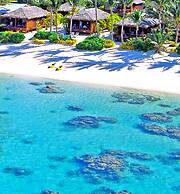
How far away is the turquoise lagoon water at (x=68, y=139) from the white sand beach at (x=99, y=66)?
243cm

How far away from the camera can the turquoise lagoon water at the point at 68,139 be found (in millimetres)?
32438

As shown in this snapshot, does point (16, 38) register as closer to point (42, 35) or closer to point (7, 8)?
point (42, 35)

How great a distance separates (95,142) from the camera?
131ft

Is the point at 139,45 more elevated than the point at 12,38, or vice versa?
the point at 12,38

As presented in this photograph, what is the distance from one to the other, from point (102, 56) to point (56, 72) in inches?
334

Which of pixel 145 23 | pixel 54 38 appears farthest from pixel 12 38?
pixel 145 23

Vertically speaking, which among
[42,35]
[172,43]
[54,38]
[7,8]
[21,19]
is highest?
[7,8]

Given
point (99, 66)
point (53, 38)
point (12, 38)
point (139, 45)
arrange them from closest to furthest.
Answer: point (99, 66)
point (139, 45)
point (12, 38)
point (53, 38)

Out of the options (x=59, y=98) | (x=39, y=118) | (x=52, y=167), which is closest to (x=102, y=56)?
(x=59, y=98)

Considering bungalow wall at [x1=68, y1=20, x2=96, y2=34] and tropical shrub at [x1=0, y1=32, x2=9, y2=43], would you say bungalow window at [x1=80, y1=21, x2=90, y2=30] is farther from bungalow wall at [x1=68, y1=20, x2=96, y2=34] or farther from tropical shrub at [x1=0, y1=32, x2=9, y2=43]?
tropical shrub at [x1=0, y1=32, x2=9, y2=43]

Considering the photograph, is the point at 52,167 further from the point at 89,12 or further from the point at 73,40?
the point at 89,12

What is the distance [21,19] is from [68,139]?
1719 inches

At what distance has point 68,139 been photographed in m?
40.3

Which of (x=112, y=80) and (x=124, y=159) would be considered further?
(x=112, y=80)
